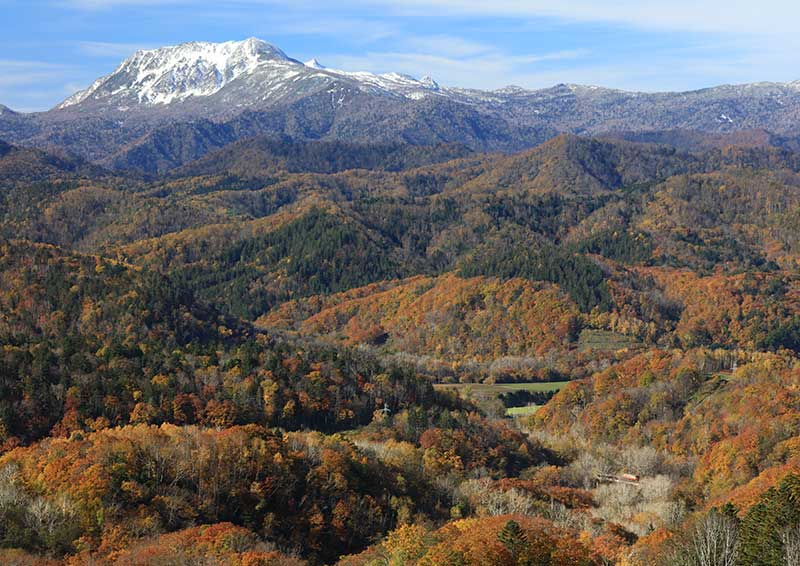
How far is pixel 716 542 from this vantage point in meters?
61.4

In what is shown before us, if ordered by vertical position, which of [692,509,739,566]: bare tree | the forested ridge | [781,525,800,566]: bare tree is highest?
[781,525,800,566]: bare tree

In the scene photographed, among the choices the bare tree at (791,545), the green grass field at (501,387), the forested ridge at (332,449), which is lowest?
the green grass field at (501,387)

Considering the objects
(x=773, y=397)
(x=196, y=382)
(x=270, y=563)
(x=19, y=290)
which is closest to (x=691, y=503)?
(x=773, y=397)

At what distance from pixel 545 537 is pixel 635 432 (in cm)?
7511

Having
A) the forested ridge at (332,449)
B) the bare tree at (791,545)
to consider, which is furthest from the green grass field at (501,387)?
the bare tree at (791,545)

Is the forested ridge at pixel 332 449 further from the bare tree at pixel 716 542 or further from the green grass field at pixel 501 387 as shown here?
the green grass field at pixel 501 387

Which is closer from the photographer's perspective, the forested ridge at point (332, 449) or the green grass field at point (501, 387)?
the forested ridge at point (332, 449)

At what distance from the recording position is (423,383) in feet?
479

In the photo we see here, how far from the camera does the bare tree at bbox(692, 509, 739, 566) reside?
5994 cm

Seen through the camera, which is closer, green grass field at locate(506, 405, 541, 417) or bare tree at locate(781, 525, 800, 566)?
bare tree at locate(781, 525, 800, 566)

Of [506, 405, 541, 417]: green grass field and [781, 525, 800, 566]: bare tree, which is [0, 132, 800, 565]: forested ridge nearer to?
[781, 525, 800, 566]: bare tree

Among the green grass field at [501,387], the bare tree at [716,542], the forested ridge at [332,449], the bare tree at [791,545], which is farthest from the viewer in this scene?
the green grass field at [501,387]

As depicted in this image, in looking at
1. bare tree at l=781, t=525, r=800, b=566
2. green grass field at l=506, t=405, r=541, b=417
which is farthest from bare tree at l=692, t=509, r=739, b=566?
green grass field at l=506, t=405, r=541, b=417

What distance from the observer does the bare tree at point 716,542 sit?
197 feet
